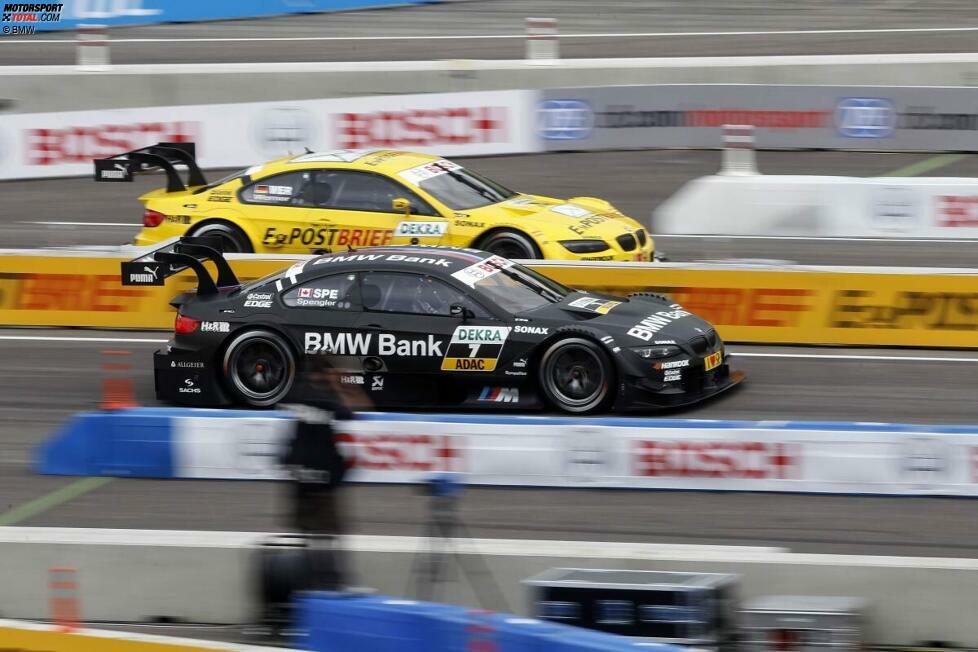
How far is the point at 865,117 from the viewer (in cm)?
1914

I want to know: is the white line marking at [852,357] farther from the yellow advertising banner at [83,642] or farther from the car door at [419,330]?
the yellow advertising banner at [83,642]

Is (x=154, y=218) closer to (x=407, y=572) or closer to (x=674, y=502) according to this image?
(x=674, y=502)

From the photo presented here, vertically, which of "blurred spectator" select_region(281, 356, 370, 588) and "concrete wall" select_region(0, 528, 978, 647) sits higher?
"blurred spectator" select_region(281, 356, 370, 588)

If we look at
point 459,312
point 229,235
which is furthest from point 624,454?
point 229,235

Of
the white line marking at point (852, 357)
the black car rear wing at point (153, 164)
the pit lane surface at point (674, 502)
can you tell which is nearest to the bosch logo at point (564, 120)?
the black car rear wing at point (153, 164)

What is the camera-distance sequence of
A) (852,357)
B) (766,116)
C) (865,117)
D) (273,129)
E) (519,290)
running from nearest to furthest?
(519,290) < (852,357) < (865,117) < (766,116) < (273,129)

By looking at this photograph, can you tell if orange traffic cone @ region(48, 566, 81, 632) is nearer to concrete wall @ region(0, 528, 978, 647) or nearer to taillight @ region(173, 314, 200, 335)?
concrete wall @ region(0, 528, 978, 647)

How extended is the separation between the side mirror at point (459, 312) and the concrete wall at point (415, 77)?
9147 millimetres

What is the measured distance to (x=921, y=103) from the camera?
1898 centimetres

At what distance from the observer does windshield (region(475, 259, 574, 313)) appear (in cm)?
1162

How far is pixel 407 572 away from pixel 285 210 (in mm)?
7838

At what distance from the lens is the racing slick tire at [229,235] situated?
15.1m

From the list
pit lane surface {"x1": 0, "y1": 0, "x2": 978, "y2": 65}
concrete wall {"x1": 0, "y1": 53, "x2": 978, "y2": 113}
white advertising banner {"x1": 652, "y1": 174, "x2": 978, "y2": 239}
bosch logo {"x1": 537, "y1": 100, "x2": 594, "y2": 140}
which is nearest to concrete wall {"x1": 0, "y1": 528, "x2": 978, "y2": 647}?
white advertising banner {"x1": 652, "y1": 174, "x2": 978, "y2": 239}

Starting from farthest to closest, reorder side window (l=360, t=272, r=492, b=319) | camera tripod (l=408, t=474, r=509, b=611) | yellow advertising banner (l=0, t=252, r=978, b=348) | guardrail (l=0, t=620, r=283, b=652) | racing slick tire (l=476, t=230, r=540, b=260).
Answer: racing slick tire (l=476, t=230, r=540, b=260), yellow advertising banner (l=0, t=252, r=978, b=348), side window (l=360, t=272, r=492, b=319), camera tripod (l=408, t=474, r=509, b=611), guardrail (l=0, t=620, r=283, b=652)
